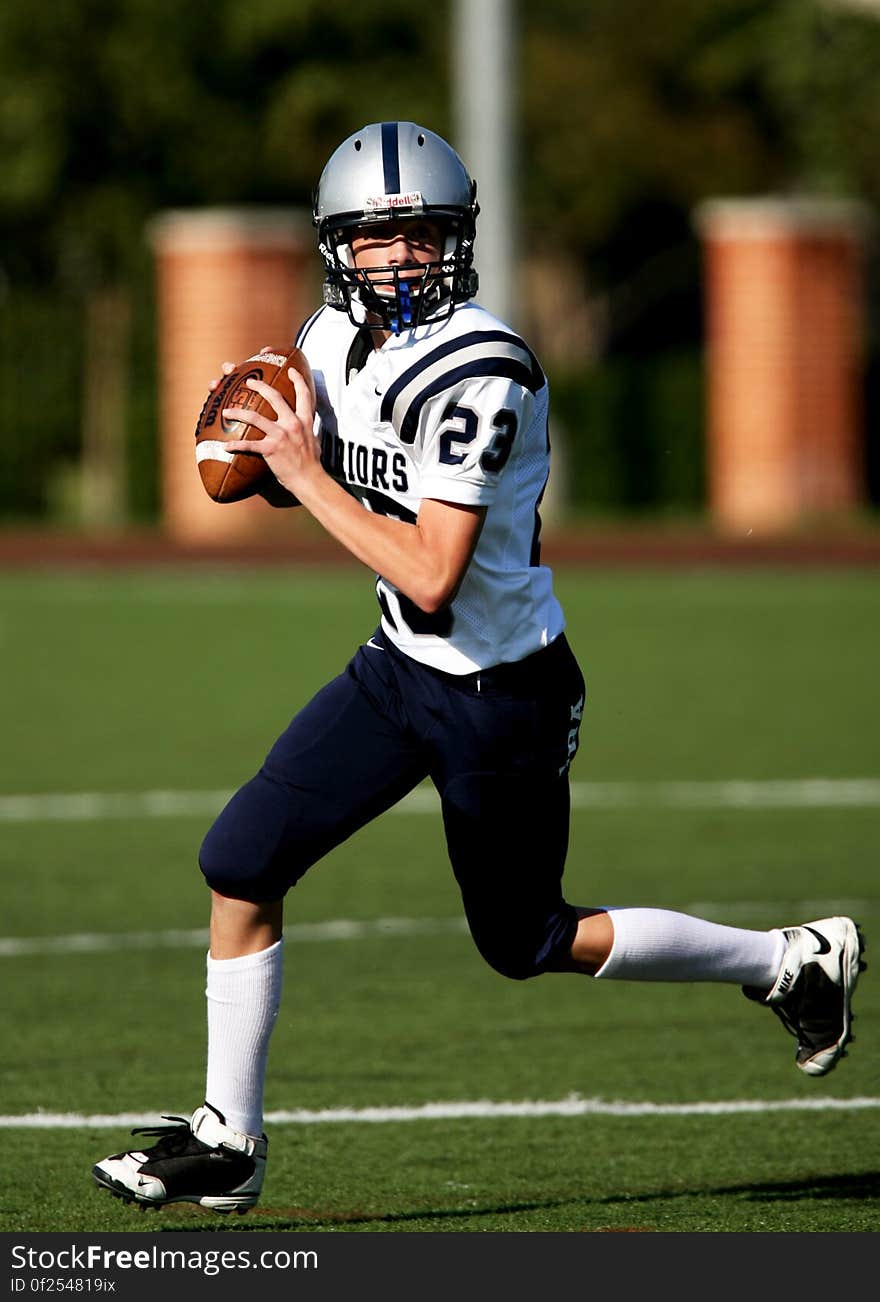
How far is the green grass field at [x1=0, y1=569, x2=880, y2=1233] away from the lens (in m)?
5.22

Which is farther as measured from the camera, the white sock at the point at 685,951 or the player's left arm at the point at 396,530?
the white sock at the point at 685,951

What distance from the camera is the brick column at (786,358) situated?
26.9 meters

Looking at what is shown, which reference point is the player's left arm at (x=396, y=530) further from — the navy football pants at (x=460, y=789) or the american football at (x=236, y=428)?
the navy football pants at (x=460, y=789)

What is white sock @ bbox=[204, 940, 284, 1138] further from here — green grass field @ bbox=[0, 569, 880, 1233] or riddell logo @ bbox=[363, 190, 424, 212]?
riddell logo @ bbox=[363, 190, 424, 212]

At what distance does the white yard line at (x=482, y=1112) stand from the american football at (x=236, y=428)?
1659mm

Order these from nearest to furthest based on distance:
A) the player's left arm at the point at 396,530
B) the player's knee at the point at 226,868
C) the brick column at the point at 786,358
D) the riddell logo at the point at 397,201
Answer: the player's left arm at the point at 396,530 → the riddell logo at the point at 397,201 → the player's knee at the point at 226,868 → the brick column at the point at 786,358

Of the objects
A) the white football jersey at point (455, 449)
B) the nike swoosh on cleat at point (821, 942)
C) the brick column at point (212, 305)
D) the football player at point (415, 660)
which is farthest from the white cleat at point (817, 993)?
the brick column at point (212, 305)

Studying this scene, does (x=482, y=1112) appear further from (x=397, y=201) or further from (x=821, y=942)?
(x=397, y=201)

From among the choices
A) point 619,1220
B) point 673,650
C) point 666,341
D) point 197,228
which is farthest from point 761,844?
point 666,341

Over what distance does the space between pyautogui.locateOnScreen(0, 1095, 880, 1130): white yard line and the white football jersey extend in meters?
1.40

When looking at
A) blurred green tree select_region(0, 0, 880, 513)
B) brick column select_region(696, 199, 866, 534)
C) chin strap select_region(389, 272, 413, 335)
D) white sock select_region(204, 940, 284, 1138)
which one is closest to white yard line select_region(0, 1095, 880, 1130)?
white sock select_region(204, 940, 284, 1138)

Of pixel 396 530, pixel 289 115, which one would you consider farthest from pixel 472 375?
pixel 289 115

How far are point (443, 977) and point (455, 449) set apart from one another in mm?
3039

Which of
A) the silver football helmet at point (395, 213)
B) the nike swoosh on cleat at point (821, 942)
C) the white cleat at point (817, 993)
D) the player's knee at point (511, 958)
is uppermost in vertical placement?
the silver football helmet at point (395, 213)
